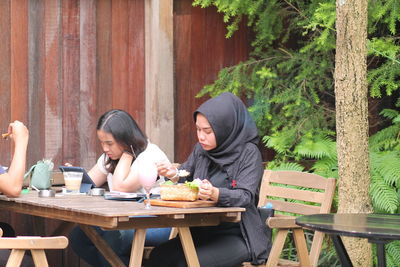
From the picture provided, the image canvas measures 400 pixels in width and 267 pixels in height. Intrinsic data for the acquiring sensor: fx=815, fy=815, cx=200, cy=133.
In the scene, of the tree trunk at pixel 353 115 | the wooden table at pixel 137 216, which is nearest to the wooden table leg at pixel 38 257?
the wooden table at pixel 137 216

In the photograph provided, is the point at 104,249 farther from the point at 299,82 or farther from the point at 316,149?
the point at 299,82

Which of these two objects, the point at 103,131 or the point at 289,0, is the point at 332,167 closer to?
the point at 289,0

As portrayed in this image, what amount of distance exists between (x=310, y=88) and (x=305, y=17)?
56 cm

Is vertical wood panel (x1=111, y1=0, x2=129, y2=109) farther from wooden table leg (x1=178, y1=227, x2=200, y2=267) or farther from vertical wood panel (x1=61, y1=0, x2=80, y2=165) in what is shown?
wooden table leg (x1=178, y1=227, x2=200, y2=267)

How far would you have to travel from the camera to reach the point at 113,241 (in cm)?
535

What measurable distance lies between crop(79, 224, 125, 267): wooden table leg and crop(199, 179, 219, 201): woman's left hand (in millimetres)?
887

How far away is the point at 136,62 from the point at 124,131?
102 cm

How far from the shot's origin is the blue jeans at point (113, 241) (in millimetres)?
5309

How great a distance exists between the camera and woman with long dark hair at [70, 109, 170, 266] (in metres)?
5.27

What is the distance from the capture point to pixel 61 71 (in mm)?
5984

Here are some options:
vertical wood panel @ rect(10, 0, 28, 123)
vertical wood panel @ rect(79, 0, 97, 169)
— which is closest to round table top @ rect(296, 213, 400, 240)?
vertical wood panel @ rect(79, 0, 97, 169)

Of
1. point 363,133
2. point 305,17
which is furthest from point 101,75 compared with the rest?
point 363,133

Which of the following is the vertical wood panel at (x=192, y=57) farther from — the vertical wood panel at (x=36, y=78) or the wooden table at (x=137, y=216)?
the wooden table at (x=137, y=216)

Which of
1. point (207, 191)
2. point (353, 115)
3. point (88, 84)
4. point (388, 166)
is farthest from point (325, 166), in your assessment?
point (207, 191)
